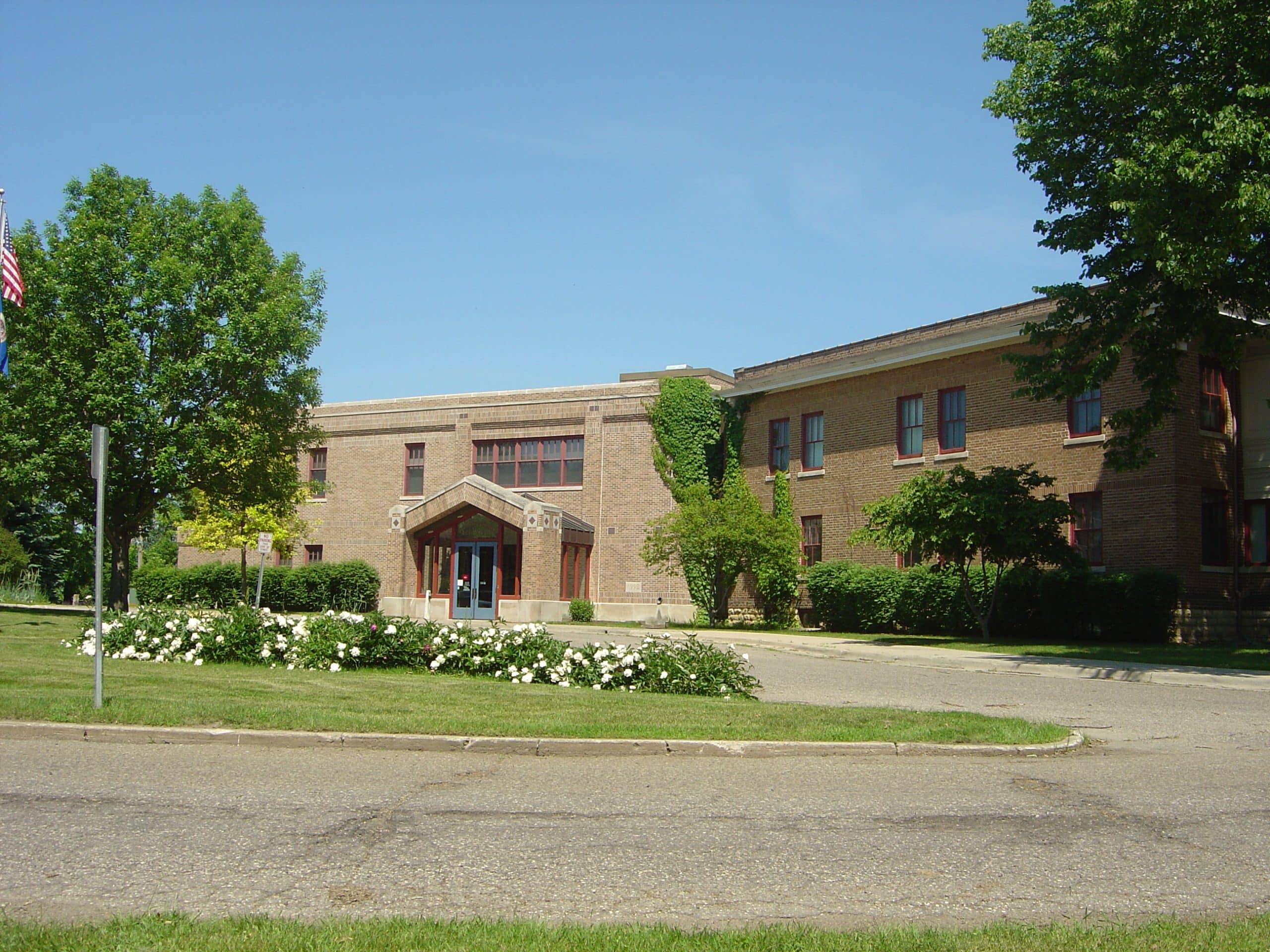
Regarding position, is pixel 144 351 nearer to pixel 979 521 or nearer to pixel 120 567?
pixel 120 567

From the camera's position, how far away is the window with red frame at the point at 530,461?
4094 cm

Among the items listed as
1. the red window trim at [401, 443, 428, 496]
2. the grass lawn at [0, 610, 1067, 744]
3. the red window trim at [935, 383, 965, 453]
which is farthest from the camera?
the red window trim at [401, 443, 428, 496]

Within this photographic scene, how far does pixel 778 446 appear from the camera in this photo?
3638 cm

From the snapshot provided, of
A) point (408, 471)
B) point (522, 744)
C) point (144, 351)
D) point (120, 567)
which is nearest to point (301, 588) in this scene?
point (408, 471)

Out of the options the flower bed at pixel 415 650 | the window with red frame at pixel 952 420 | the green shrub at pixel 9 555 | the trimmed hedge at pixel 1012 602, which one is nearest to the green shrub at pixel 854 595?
the trimmed hedge at pixel 1012 602

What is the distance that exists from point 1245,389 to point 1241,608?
5483mm

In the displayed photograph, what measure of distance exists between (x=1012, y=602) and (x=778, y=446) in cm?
1108

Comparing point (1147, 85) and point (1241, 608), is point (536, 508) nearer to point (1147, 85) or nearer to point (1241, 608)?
point (1241, 608)

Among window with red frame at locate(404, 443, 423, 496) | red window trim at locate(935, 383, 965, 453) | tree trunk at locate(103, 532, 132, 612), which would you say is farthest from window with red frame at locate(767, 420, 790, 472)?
tree trunk at locate(103, 532, 132, 612)

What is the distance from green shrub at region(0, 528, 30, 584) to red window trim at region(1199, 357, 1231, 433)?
39.1 meters

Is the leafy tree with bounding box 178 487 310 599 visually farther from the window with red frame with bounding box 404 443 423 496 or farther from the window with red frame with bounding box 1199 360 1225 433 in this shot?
the window with red frame with bounding box 1199 360 1225 433

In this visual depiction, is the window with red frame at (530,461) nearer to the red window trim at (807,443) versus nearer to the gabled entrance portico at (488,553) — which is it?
the gabled entrance portico at (488,553)

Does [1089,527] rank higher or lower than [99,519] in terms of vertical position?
higher

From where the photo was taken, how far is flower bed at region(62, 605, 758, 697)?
44.3ft
